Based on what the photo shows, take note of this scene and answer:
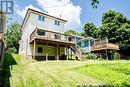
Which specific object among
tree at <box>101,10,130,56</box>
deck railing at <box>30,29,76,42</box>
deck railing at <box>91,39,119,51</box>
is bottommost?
deck railing at <box>91,39,119,51</box>

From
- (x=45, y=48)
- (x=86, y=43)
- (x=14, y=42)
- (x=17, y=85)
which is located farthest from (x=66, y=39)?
(x=14, y=42)

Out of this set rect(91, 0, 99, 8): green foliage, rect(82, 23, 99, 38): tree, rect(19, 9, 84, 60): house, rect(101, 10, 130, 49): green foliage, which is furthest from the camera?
rect(82, 23, 99, 38): tree

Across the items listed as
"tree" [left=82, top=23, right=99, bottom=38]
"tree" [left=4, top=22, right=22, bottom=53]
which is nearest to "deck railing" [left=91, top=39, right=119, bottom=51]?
"tree" [left=82, top=23, right=99, bottom=38]

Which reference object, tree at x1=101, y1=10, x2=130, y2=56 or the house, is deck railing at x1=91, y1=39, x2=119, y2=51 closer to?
tree at x1=101, y1=10, x2=130, y2=56

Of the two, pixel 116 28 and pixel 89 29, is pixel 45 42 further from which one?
pixel 89 29

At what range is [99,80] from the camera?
14547 millimetres

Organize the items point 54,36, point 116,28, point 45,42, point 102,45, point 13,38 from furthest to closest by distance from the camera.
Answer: point 13,38, point 116,28, point 102,45, point 54,36, point 45,42

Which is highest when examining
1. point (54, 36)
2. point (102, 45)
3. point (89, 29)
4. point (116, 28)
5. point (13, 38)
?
point (89, 29)

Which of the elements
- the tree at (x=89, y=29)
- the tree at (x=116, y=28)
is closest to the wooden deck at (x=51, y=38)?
the tree at (x=116, y=28)

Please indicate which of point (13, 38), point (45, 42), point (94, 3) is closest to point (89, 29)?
point (13, 38)

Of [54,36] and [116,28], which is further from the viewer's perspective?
[116,28]

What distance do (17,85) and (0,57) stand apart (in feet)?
31.6

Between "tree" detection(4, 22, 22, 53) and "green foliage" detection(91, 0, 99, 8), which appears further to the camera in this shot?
"tree" detection(4, 22, 22, 53)

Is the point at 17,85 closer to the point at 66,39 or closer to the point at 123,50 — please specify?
the point at 66,39
